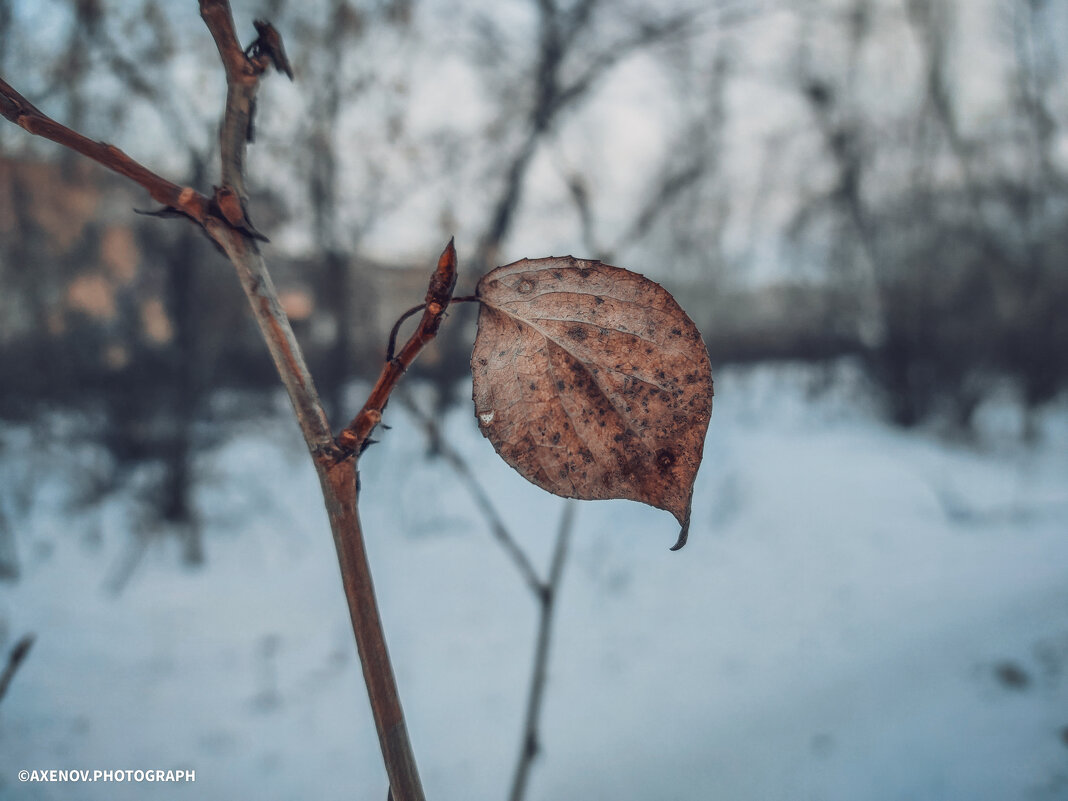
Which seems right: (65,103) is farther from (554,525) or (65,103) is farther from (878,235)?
(878,235)

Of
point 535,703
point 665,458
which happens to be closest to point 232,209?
point 665,458

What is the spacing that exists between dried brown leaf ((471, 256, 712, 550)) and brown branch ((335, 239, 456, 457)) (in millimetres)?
24

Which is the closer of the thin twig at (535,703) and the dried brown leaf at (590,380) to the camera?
the dried brown leaf at (590,380)

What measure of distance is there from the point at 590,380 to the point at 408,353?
0.06 m

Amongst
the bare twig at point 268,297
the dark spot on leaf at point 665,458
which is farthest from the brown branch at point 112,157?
the dark spot on leaf at point 665,458

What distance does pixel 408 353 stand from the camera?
172 mm

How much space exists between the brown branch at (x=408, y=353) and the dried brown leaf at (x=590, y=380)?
0.08ft

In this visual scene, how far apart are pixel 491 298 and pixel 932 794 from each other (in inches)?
64.7

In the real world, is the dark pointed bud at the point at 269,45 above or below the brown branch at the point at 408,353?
above

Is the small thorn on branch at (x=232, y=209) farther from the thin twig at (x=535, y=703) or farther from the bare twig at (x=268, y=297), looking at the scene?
the thin twig at (x=535, y=703)

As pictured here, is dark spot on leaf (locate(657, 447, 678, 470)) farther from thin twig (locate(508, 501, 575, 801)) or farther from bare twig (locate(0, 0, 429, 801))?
thin twig (locate(508, 501, 575, 801))

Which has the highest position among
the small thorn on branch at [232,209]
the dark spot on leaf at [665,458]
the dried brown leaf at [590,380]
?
the small thorn on branch at [232,209]

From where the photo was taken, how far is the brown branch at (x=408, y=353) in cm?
17

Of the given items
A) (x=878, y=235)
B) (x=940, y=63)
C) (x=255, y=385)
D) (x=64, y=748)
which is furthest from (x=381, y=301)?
(x=940, y=63)
